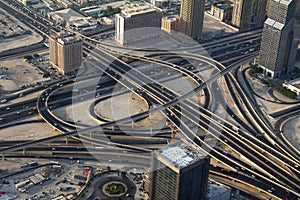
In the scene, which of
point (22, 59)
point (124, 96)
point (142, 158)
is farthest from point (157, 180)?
point (22, 59)

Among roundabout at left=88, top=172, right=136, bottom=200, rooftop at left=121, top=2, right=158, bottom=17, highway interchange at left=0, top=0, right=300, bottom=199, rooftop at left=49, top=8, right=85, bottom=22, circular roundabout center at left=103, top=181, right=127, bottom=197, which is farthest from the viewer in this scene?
rooftop at left=49, top=8, right=85, bottom=22

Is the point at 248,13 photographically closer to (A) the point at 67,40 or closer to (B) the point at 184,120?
(A) the point at 67,40

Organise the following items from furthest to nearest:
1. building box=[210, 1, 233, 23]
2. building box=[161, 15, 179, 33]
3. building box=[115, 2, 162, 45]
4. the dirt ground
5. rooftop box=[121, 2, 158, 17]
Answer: building box=[210, 1, 233, 23], building box=[161, 15, 179, 33], rooftop box=[121, 2, 158, 17], building box=[115, 2, 162, 45], the dirt ground

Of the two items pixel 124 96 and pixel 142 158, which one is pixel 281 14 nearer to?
pixel 124 96

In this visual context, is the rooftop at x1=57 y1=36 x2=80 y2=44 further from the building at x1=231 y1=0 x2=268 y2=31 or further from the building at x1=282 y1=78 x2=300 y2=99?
the building at x1=231 y1=0 x2=268 y2=31

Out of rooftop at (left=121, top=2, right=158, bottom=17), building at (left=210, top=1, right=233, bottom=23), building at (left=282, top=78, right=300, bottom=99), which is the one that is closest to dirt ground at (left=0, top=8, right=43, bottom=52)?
rooftop at (left=121, top=2, right=158, bottom=17)

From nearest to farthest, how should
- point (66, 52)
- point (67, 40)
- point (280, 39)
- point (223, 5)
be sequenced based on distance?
point (67, 40) < point (66, 52) < point (280, 39) < point (223, 5)

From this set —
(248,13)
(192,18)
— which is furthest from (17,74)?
(248,13)
